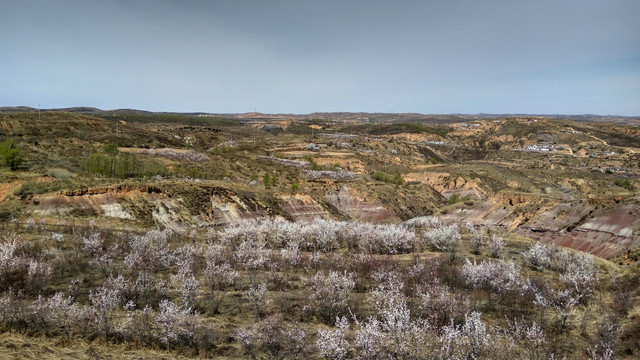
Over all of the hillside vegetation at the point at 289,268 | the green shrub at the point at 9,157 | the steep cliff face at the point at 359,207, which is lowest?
the steep cliff face at the point at 359,207

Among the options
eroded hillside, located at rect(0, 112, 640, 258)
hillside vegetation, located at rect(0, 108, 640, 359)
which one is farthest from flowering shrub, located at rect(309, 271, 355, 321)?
eroded hillside, located at rect(0, 112, 640, 258)

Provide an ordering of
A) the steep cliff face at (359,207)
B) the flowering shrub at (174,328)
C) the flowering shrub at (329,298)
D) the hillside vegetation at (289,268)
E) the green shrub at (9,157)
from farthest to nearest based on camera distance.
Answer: the steep cliff face at (359,207) < the green shrub at (9,157) < the flowering shrub at (329,298) < the hillside vegetation at (289,268) < the flowering shrub at (174,328)

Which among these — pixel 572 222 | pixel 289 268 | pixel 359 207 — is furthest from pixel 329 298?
pixel 359 207

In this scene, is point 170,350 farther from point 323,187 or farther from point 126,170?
point 323,187

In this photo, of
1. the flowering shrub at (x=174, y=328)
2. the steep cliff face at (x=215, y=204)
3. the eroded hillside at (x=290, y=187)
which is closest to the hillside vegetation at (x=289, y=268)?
the flowering shrub at (x=174, y=328)

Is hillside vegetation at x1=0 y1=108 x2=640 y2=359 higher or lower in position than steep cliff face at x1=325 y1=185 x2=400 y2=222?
higher

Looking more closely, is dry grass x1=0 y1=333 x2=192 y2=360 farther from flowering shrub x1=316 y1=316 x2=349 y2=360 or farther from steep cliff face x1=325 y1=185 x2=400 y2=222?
steep cliff face x1=325 y1=185 x2=400 y2=222

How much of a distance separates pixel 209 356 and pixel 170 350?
1.23 m

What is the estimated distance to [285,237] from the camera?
1127 inches

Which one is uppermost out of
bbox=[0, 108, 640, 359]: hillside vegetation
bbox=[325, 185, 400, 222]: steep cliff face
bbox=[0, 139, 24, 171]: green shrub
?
bbox=[0, 139, 24, 171]: green shrub

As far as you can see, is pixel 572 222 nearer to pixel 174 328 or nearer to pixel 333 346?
pixel 333 346

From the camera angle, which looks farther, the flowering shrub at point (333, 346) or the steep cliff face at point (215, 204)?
the steep cliff face at point (215, 204)

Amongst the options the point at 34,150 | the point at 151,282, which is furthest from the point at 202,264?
the point at 34,150

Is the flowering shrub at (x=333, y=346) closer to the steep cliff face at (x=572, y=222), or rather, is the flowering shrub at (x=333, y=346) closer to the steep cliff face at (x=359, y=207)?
the steep cliff face at (x=572, y=222)
